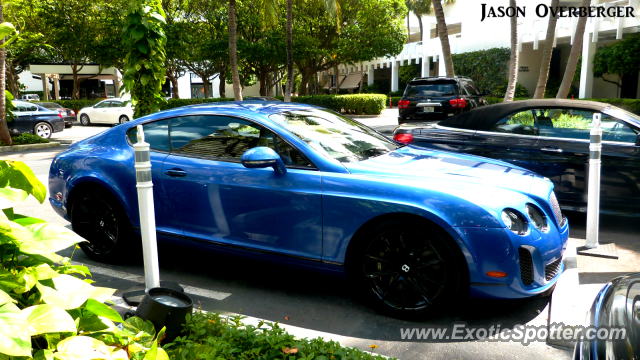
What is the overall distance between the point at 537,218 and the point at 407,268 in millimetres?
995

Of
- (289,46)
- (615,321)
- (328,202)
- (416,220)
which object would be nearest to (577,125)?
(416,220)

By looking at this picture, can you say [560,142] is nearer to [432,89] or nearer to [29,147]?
[432,89]

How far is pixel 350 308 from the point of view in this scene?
12.6 feet

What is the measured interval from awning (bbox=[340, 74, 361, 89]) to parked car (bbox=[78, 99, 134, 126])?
3389 centimetres

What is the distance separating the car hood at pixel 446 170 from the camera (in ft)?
12.1

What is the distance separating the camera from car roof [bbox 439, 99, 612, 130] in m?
6.12

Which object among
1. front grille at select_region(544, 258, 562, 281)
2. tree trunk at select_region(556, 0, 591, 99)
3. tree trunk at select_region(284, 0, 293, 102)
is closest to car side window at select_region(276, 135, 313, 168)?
front grille at select_region(544, 258, 562, 281)

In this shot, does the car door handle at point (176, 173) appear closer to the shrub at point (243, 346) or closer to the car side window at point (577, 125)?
the shrub at point (243, 346)

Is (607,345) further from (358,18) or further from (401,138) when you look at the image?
(358,18)

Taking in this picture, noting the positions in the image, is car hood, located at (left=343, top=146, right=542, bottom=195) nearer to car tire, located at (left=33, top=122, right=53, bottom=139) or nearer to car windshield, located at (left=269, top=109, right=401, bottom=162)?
car windshield, located at (left=269, top=109, right=401, bottom=162)

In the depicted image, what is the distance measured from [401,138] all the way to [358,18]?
23.3 m

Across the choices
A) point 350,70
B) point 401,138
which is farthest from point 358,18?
point 350,70

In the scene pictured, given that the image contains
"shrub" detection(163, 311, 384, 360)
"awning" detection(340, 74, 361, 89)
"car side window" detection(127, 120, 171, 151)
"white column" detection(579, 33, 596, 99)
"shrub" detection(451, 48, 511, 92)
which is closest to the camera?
"shrub" detection(163, 311, 384, 360)

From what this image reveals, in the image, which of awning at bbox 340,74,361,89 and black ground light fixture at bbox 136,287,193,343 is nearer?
black ground light fixture at bbox 136,287,193,343
